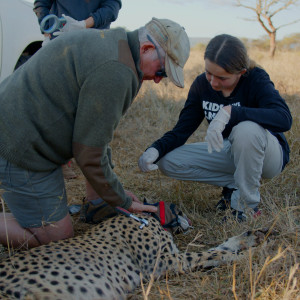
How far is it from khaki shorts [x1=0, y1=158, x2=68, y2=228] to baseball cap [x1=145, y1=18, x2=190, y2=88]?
1.00 m

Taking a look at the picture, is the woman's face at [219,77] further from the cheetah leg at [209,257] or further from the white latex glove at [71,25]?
the white latex glove at [71,25]

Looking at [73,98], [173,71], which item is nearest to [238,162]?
[173,71]

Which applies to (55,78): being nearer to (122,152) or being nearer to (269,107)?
(269,107)

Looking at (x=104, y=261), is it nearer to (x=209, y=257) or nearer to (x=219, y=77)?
(x=209, y=257)

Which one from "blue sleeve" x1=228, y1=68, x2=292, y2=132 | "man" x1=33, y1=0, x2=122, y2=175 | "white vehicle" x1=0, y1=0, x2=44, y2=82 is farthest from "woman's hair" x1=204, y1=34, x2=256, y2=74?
"white vehicle" x1=0, y1=0, x2=44, y2=82

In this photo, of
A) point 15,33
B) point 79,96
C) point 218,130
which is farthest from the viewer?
point 15,33

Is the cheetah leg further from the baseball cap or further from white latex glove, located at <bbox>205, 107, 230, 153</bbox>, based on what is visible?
the baseball cap

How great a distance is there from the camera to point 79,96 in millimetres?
2143

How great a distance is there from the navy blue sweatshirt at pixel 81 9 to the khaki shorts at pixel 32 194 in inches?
68.7

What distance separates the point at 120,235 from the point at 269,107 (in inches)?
56.2

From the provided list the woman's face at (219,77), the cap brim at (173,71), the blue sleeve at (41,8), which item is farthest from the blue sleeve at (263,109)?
the blue sleeve at (41,8)

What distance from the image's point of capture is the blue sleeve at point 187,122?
11.1ft

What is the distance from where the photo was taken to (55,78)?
218cm

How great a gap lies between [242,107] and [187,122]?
0.63 m
